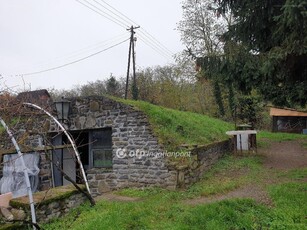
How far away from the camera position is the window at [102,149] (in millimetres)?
8898

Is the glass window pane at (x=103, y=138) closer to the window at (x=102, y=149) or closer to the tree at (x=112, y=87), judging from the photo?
the window at (x=102, y=149)

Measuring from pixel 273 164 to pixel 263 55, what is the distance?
5420mm

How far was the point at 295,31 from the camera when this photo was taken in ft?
16.4

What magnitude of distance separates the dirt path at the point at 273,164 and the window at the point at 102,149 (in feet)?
11.2

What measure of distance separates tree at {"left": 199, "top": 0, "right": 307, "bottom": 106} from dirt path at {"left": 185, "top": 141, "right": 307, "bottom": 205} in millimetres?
2209

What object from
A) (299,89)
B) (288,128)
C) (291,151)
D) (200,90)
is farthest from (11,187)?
(288,128)

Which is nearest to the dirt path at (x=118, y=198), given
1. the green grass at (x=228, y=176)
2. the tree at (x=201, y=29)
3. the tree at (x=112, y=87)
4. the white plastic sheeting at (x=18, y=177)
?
the green grass at (x=228, y=176)

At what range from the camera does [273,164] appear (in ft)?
32.5

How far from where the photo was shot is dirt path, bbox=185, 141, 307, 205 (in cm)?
626

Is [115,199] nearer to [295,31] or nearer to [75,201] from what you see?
[75,201]

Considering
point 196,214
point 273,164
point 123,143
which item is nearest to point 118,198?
point 123,143

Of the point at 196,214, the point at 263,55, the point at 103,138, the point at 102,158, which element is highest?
the point at 263,55

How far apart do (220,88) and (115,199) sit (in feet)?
57.1

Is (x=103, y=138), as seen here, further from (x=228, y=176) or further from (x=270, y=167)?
(x=270, y=167)
